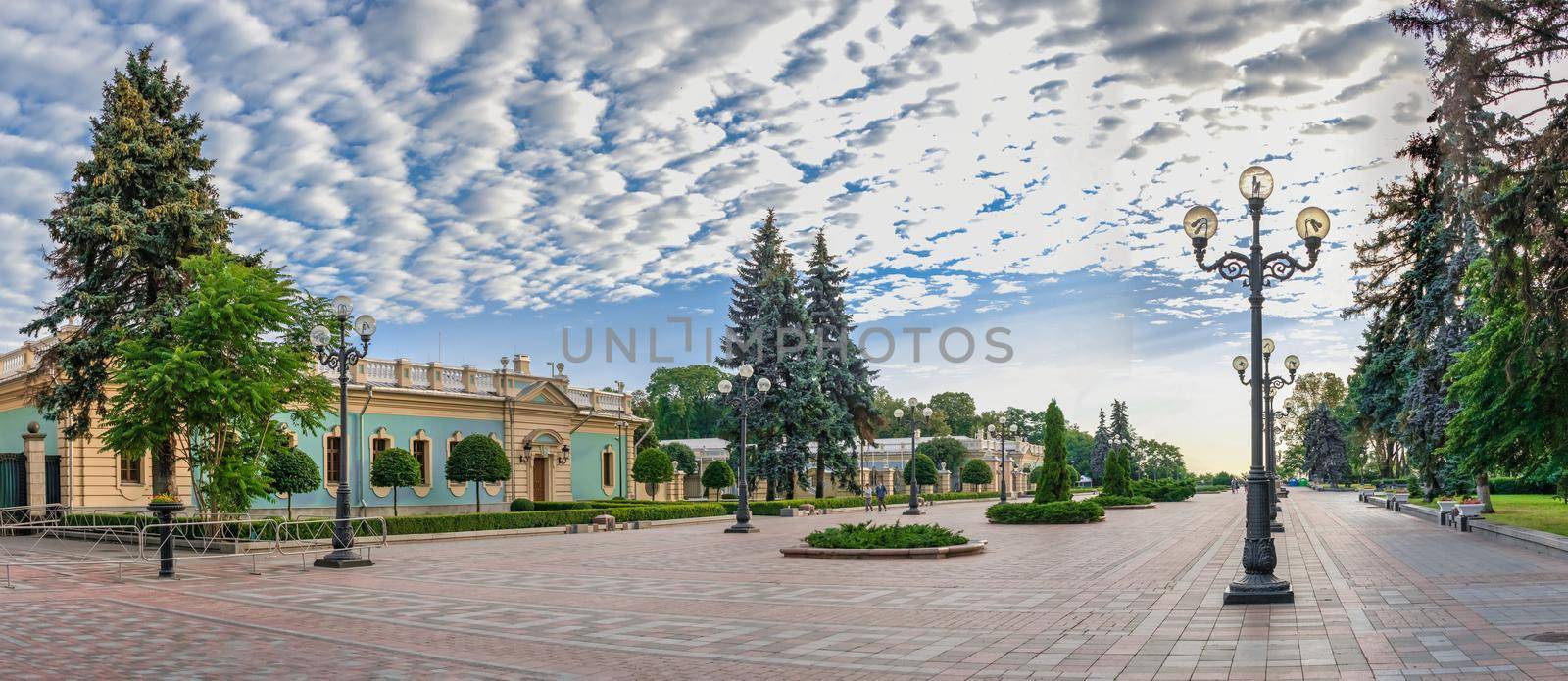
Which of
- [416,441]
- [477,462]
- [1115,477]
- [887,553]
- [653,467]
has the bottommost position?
[1115,477]

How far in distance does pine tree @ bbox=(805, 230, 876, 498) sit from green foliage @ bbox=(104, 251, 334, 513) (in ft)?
85.2

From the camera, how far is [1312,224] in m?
12.2

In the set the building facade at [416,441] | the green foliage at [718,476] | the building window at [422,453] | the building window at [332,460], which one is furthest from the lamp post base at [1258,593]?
the green foliage at [718,476]

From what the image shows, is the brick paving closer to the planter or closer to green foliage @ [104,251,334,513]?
the planter

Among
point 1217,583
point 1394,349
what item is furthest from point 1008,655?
point 1394,349

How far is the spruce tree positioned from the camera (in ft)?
116

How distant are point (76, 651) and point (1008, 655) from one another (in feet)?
26.0

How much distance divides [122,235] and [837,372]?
28.8 m

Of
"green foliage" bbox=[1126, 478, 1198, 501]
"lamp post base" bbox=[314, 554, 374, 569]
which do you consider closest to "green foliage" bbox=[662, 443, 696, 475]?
"green foliage" bbox=[1126, 478, 1198, 501]

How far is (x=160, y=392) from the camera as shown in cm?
1916

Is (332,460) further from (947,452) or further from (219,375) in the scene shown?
(947,452)

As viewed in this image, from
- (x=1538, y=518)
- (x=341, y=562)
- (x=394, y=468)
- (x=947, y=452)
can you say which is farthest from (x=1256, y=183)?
(x=947, y=452)

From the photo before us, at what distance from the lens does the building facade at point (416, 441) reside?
27828 mm

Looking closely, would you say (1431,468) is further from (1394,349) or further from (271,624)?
(271,624)
